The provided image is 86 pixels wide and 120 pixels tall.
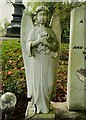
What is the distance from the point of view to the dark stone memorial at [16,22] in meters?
9.52

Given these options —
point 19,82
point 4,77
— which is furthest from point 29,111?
point 4,77

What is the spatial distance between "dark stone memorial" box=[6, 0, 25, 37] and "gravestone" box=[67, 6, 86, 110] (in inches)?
215

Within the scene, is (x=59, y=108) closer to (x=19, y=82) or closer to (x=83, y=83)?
(x=83, y=83)

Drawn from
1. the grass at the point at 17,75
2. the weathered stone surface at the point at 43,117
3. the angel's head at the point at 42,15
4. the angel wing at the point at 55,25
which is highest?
the angel's head at the point at 42,15

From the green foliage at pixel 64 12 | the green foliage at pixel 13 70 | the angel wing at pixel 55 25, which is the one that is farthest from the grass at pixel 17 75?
the angel wing at pixel 55 25

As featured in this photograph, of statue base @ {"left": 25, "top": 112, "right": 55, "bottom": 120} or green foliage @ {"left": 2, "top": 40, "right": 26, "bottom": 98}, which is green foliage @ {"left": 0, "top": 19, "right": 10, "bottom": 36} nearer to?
green foliage @ {"left": 2, "top": 40, "right": 26, "bottom": 98}

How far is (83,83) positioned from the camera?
13.7 ft

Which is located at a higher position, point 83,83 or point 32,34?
point 32,34

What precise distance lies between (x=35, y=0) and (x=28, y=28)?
641cm

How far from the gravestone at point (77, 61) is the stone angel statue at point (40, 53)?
0.43 m

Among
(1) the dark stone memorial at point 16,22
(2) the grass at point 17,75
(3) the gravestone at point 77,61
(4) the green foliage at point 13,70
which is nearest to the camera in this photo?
(3) the gravestone at point 77,61

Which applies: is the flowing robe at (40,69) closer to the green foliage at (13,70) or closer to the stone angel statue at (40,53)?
the stone angel statue at (40,53)

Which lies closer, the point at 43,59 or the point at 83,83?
the point at 43,59

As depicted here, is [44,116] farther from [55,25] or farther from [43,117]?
[55,25]
